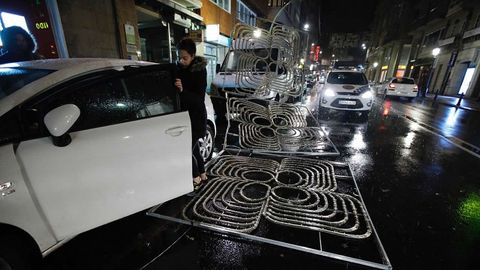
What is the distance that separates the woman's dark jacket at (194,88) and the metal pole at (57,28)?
5.08m

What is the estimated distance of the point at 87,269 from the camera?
2.03 m

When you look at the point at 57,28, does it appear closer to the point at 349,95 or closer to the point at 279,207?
the point at 279,207

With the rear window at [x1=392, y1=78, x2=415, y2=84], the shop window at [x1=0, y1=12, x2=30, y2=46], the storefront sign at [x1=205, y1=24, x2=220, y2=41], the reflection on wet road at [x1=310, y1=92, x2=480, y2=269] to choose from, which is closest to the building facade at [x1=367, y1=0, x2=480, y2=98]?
the rear window at [x1=392, y1=78, x2=415, y2=84]

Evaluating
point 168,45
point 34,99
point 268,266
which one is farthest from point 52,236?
point 168,45

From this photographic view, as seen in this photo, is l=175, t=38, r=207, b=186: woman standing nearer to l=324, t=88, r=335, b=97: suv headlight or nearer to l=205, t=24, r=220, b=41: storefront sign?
l=324, t=88, r=335, b=97: suv headlight

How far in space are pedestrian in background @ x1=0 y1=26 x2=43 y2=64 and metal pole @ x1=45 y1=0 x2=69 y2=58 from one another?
2598 millimetres

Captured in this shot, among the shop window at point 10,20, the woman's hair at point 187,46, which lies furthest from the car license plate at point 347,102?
the shop window at point 10,20

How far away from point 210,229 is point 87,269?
1167mm

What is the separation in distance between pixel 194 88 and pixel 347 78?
8.47 metres

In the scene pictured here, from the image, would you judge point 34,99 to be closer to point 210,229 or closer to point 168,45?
point 210,229

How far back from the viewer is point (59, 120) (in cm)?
159

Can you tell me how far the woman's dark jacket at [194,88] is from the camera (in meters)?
2.70

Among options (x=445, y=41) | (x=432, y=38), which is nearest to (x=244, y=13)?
(x=445, y=41)

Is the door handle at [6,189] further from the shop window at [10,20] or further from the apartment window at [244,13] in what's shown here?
the apartment window at [244,13]
